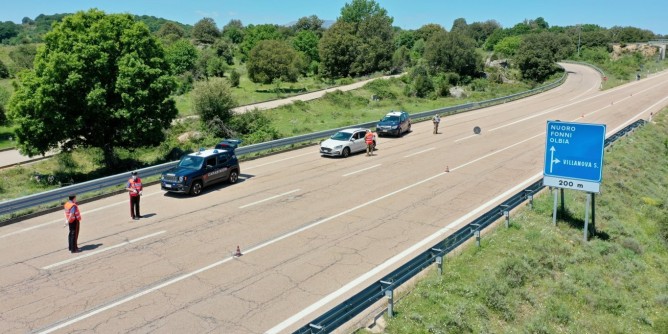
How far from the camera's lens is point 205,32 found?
6476 inches

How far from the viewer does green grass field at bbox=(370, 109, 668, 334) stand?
11211 millimetres

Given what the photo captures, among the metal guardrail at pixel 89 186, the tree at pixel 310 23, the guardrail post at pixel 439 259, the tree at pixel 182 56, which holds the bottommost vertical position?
the guardrail post at pixel 439 259

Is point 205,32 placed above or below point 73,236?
above

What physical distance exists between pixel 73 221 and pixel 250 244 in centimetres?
493

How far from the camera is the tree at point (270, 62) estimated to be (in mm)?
66125

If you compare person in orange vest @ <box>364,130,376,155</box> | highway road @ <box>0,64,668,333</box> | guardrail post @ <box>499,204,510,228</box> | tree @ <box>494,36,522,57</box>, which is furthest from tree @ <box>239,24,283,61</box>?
guardrail post @ <box>499,204,510,228</box>

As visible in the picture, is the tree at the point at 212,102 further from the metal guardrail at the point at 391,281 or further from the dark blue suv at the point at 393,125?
the metal guardrail at the point at 391,281

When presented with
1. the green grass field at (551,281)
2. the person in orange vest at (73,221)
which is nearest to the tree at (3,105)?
the person in orange vest at (73,221)

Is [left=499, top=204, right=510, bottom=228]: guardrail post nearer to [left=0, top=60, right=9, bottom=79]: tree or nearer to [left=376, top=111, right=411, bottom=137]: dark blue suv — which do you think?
[left=376, top=111, right=411, bottom=137]: dark blue suv

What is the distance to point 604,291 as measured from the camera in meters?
13.9

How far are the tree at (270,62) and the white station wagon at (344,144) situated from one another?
127 feet

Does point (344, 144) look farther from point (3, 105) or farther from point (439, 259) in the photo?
point (3, 105)

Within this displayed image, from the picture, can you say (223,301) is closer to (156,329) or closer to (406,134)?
(156,329)

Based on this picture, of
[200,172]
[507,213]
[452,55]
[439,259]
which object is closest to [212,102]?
[200,172]
